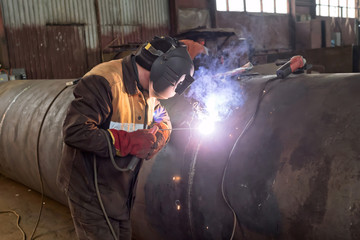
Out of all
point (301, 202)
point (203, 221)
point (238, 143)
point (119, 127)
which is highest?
point (119, 127)

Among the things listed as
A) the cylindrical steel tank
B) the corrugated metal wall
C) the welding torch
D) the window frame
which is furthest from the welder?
the window frame

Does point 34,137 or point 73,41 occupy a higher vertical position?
point 73,41

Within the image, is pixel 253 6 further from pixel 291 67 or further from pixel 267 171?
pixel 267 171

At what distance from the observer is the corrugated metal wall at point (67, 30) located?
306 inches

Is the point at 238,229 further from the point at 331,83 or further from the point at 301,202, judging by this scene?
the point at 331,83

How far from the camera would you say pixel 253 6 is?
12.7m

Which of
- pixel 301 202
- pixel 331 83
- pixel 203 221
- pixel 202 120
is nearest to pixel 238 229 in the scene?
pixel 203 221

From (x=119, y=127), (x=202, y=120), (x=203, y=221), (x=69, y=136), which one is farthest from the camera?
(x=202, y=120)

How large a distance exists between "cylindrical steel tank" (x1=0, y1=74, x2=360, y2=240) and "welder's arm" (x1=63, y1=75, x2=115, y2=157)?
668 mm

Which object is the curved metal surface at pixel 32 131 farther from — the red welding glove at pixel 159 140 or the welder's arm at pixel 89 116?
the welder's arm at pixel 89 116

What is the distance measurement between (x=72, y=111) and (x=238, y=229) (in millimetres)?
1030

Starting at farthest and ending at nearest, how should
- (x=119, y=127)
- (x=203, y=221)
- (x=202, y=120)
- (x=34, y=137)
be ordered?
(x=34, y=137) → (x=202, y=120) → (x=203, y=221) → (x=119, y=127)

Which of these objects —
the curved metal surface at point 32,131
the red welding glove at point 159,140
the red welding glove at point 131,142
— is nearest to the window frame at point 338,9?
the curved metal surface at point 32,131

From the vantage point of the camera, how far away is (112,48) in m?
9.12
